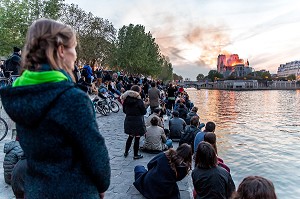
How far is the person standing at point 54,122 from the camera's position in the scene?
5.26 ft

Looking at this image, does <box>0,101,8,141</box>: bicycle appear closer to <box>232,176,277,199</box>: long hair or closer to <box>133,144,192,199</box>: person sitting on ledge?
<box>133,144,192,199</box>: person sitting on ledge

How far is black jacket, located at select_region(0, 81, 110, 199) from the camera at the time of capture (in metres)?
1.60

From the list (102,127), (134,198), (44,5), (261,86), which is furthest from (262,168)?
(261,86)

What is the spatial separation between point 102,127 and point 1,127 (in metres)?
5.23

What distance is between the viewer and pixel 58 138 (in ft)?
5.35

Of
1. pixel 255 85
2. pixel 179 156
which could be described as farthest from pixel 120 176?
pixel 255 85

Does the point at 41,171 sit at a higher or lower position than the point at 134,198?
higher

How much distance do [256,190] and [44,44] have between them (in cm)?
246

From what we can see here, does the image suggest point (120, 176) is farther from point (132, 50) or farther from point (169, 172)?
point (132, 50)

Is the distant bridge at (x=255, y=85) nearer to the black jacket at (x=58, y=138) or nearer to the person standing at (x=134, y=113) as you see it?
the person standing at (x=134, y=113)

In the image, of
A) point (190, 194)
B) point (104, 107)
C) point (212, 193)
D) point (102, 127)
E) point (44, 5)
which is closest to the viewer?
point (212, 193)

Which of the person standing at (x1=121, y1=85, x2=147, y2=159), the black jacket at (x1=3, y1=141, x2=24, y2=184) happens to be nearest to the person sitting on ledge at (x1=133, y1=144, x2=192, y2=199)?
the black jacket at (x1=3, y1=141, x2=24, y2=184)

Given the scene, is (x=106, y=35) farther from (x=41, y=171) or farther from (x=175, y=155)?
(x=41, y=171)

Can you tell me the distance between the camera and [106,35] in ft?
143
